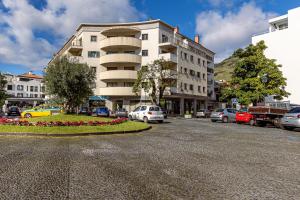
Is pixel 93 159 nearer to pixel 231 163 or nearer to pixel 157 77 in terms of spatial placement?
pixel 231 163

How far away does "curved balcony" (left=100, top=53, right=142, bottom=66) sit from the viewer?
41031mm

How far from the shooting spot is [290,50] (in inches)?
1497

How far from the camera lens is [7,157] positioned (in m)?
7.06

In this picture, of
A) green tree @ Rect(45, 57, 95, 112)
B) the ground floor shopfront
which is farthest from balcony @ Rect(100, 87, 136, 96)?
green tree @ Rect(45, 57, 95, 112)

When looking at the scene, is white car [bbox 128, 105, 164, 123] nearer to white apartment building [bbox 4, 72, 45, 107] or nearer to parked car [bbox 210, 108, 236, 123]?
parked car [bbox 210, 108, 236, 123]

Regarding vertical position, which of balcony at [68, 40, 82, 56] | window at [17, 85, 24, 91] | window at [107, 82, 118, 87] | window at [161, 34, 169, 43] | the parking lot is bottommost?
the parking lot

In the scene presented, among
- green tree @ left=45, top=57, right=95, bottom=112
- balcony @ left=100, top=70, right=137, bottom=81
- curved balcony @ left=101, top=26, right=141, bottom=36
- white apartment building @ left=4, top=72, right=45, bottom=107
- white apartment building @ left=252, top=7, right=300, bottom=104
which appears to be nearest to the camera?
green tree @ left=45, top=57, right=95, bottom=112

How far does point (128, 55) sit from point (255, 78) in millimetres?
22081

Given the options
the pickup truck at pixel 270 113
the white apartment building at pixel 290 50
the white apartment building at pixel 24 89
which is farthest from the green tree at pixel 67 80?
the white apartment building at pixel 24 89

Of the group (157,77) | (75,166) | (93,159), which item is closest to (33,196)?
(75,166)

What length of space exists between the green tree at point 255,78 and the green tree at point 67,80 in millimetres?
22117

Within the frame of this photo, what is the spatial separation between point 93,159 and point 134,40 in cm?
3714

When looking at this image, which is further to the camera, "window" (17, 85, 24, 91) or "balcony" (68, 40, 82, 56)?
"window" (17, 85, 24, 91)

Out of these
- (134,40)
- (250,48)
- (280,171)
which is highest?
(134,40)
